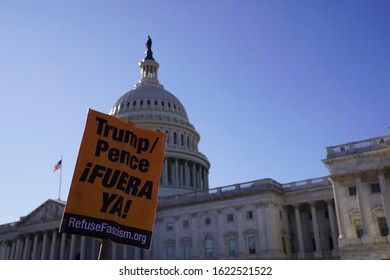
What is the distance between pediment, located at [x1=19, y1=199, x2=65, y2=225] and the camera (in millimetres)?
88938

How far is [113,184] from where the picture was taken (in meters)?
13.3

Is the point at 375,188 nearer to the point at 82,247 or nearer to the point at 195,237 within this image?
the point at 195,237

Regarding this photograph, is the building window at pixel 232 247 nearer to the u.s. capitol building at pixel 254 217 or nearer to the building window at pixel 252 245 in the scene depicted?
the u.s. capitol building at pixel 254 217

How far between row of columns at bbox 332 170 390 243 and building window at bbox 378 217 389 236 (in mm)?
697

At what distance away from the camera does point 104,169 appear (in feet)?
43.5

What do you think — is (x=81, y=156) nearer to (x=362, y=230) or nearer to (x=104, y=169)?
(x=104, y=169)

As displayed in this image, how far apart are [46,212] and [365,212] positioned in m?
63.9

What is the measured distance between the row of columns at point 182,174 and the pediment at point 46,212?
71.0 ft

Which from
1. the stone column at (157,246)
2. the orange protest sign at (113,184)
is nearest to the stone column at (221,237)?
the stone column at (157,246)

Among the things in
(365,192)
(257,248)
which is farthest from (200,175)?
(365,192)

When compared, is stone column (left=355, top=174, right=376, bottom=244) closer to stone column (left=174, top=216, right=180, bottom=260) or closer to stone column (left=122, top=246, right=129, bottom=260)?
stone column (left=174, top=216, right=180, bottom=260)

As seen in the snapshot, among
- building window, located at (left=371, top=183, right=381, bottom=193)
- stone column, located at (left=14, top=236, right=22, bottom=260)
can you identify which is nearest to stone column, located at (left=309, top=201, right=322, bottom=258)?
building window, located at (left=371, top=183, right=381, bottom=193)

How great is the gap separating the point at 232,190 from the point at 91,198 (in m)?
58.9

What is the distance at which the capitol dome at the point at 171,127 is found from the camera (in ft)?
330
